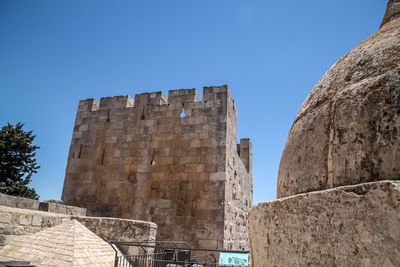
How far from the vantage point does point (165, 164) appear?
849 cm

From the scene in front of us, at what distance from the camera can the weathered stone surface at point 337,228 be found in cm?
100

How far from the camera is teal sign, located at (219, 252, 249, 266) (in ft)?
17.7

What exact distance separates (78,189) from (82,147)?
1491 mm

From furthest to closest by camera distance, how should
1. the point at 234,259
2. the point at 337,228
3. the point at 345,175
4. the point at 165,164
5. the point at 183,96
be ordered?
the point at 183,96, the point at 165,164, the point at 234,259, the point at 345,175, the point at 337,228

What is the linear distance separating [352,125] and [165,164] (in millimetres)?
7474

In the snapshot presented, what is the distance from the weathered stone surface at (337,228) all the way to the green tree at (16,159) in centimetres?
1700

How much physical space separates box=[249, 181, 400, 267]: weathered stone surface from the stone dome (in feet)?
0.49

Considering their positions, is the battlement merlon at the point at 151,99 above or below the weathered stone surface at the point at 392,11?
above

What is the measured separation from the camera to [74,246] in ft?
15.2

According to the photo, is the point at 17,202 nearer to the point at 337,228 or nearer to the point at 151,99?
the point at 151,99

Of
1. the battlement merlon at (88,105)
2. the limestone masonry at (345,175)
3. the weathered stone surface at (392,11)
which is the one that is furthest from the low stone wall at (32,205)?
the weathered stone surface at (392,11)

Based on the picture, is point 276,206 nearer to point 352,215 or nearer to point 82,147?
point 352,215

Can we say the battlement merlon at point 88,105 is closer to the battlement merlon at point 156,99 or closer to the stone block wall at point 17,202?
the battlement merlon at point 156,99

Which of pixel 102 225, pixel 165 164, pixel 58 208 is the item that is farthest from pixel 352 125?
pixel 58 208
